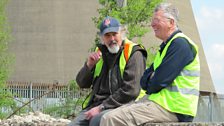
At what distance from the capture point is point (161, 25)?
14.1 feet

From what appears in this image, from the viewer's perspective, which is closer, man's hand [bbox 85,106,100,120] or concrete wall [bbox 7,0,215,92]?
man's hand [bbox 85,106,100,120]

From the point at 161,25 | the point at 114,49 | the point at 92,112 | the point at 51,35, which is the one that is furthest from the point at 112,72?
the point at 51,35

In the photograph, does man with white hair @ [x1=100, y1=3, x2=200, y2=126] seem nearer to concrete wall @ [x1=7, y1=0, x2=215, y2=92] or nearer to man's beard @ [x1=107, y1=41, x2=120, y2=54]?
man's beard @ [x1=107, y1=41, x2=120, y2=54]

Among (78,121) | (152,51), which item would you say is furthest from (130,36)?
(78,121)

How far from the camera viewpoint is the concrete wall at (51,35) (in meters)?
23.9

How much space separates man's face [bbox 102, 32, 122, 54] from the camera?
471cm

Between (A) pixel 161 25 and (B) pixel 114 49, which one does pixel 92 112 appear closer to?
(B) pixel 114 49

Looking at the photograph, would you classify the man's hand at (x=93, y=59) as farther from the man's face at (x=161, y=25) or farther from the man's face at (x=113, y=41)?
the man's face at (x=161, y=25)

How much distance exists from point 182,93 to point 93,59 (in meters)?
1.00

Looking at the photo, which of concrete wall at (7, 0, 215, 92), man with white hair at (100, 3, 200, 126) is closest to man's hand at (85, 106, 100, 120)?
man with white hair at (100, 3, 200, 126)

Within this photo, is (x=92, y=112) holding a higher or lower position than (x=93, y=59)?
lower

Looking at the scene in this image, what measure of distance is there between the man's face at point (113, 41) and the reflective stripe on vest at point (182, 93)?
0.52 m

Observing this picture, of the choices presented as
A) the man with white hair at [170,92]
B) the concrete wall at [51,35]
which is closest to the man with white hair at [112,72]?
the man with white hair at [170,92]

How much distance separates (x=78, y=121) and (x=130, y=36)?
10.9 meters
